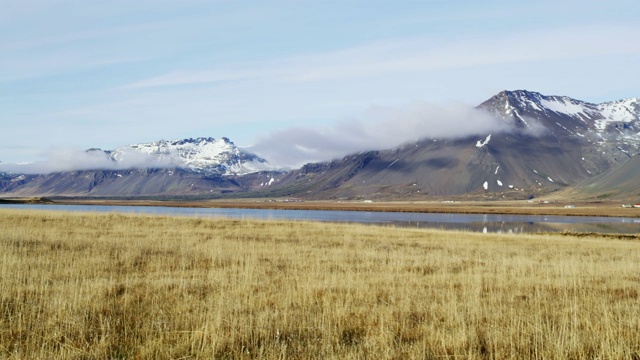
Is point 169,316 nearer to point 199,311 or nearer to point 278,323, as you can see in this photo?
point 199,311

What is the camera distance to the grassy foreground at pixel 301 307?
30.6ft

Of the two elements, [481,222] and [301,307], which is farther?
[481,222]

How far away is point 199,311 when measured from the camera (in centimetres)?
1191

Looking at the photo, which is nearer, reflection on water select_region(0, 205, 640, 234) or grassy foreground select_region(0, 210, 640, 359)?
grassy foreground select_region(0, 210, 640, 359)

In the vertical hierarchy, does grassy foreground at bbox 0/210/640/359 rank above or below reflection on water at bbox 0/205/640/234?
above

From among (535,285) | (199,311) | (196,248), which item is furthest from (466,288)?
(196,248)

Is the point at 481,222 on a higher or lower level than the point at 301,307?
lower

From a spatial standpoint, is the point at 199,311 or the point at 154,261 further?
the point at 154,261

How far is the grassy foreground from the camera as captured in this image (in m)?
9.33

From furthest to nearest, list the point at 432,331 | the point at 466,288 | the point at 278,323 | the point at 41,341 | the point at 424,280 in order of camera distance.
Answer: the point at 424,280
the point at 466,288
the point at 278,323
the point at 432,331
the point at 41,341

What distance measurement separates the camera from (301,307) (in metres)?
12.7

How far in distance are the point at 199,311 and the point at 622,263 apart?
2106cm

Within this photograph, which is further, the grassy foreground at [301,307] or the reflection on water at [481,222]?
the reflection on water at [481,222]

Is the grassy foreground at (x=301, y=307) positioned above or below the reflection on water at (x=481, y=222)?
above
